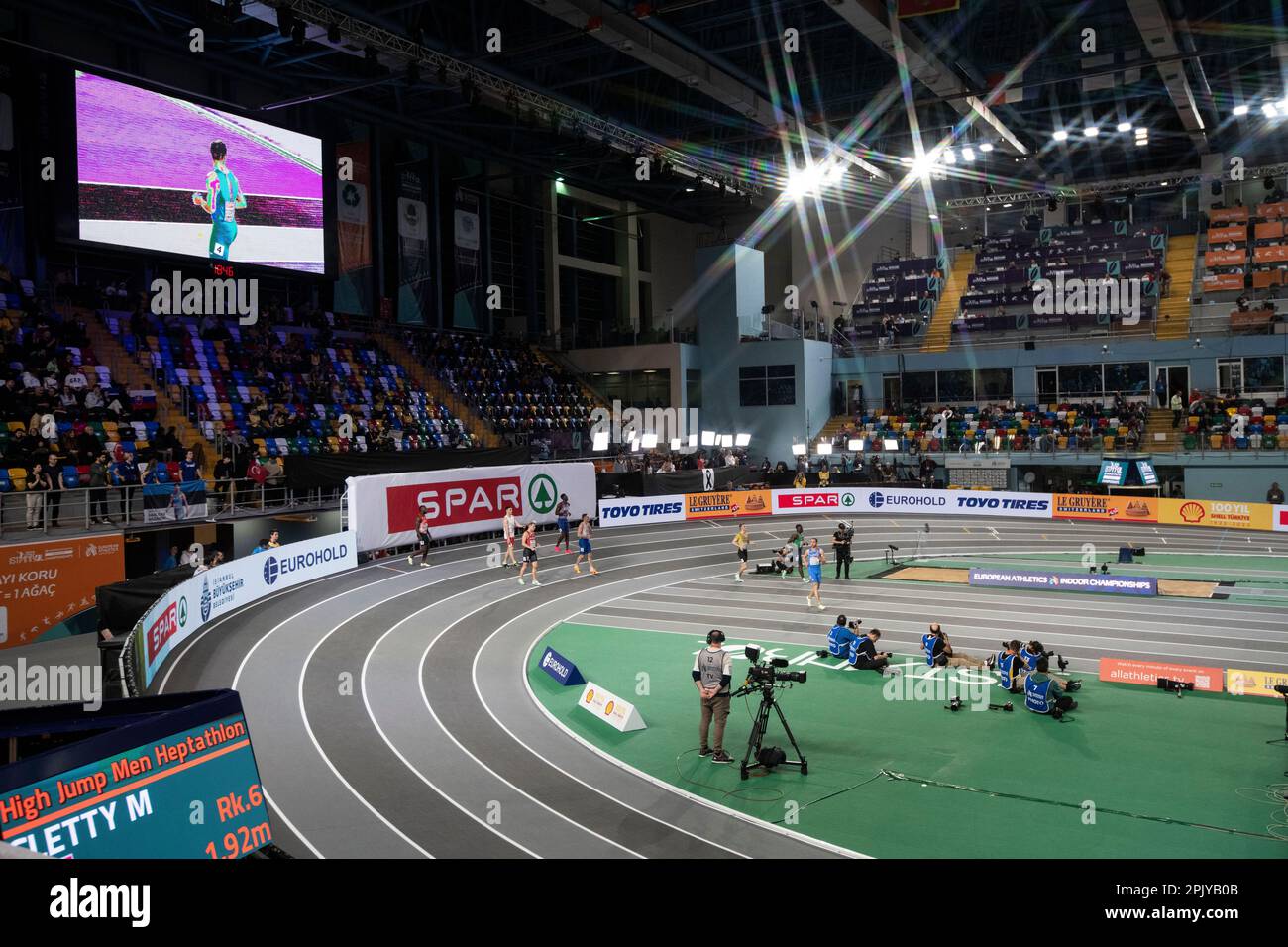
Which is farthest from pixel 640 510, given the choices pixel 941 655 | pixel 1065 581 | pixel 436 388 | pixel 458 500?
pixel 941 655

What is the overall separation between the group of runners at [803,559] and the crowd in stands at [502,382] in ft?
60.4

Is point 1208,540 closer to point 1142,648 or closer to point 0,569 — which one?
point 1142,648

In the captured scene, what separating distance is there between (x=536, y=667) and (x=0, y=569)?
11.4m

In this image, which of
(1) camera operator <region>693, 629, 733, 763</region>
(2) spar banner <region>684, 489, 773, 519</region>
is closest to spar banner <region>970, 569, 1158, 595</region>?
(1) camera operator <region>693, 629, 733, 763</region>

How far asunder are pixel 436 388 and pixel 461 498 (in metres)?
12.6

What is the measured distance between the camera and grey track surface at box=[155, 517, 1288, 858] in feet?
32.2

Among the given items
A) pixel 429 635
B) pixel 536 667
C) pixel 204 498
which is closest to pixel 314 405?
pixel 204 498

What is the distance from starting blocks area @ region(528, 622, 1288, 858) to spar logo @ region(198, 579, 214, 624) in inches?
306

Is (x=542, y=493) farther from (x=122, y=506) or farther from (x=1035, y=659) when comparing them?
(x=1035, y=659)

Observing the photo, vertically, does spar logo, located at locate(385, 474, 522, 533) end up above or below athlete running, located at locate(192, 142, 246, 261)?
below

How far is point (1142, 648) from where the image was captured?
17344 mm

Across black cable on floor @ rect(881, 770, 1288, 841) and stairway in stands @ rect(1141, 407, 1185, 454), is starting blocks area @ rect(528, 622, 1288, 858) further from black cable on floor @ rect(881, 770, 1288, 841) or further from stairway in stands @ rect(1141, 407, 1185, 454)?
stairway in stands @ rect(1141, 407, 1185, 454)

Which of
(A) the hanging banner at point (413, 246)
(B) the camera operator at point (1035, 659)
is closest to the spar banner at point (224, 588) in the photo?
(B) the camera operator at point (1035, 659)

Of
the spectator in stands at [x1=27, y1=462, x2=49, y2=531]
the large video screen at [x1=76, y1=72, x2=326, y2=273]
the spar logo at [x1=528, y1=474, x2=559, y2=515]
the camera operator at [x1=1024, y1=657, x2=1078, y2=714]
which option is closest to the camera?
the camera operator at [x1=1024, y1=657, x2=1078, y2=714]
